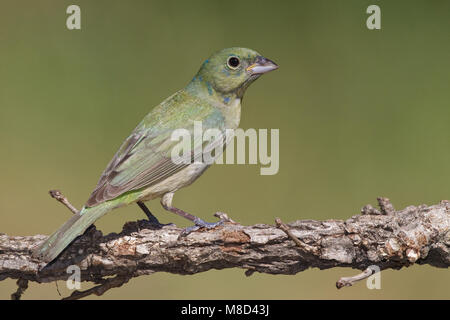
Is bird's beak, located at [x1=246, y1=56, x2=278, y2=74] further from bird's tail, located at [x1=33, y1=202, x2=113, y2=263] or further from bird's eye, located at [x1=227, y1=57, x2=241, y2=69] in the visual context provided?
bird's tail, located at [x1=33, y1=202, x2=113, y2=263]

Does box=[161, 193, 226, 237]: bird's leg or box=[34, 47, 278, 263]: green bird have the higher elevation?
box=[34, 47, 278, 263]: green bird

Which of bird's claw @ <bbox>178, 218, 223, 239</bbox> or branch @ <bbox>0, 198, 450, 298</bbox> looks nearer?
branch @ <bbox>0, 198, 450, 298</bbox>

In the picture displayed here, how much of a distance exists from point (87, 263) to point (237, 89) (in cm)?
187

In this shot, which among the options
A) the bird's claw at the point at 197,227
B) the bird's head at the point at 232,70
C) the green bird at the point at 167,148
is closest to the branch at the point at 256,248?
the bird's claw at the point at 197,227

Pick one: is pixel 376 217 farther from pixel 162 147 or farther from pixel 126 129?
pixel 126 129

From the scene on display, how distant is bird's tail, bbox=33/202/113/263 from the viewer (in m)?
3.34

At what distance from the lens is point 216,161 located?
430 cm

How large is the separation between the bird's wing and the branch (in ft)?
1.18


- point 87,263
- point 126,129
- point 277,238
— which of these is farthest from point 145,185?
point 126,129

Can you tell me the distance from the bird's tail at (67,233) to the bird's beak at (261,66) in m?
1.61

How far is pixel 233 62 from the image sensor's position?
14.4 ft

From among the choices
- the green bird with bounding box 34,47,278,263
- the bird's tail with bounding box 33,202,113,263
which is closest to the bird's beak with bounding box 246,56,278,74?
the green bird with bounding box 34,47,278,263

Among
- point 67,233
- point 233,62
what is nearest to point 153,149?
point 67,233

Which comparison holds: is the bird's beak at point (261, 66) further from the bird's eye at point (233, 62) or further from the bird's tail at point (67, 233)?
the bird's tail at point (67, 233)
